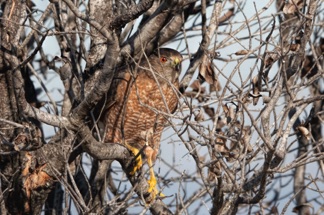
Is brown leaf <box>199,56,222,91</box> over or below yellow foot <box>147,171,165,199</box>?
over

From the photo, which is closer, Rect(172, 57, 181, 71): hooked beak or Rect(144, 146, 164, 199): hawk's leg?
Rect(144, 146, 164, 199): hawk's leg

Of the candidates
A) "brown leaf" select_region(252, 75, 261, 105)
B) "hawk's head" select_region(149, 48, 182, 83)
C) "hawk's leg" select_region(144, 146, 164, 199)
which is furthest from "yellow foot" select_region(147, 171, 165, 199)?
"brown leaf" select_region(252, 75, 261, 105)

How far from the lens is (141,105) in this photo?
7664mm

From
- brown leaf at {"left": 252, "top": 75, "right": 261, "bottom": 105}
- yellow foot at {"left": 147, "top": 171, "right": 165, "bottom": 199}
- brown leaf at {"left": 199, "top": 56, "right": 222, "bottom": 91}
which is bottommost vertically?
yellow foot at {"left": 147, "top": 171, "right": 165, "bottom": 199}

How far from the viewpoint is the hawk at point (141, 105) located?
775 cm

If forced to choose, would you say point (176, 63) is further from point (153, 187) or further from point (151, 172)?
point (153, 187)

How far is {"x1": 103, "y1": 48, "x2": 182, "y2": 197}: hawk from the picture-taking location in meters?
7.75

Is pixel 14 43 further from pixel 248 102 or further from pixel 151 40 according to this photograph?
pixel 248 102

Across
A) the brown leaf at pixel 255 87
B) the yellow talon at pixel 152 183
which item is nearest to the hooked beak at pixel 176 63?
the yellow talon at pixel 152 183

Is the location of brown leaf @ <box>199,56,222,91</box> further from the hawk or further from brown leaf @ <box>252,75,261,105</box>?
the hawk

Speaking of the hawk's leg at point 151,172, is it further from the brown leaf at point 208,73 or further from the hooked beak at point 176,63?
the brown leaf at point 208,73

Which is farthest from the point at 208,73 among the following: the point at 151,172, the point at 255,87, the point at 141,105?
the point at 151,172

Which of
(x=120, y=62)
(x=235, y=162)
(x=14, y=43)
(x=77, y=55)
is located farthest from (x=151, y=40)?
(x=235, y=162)

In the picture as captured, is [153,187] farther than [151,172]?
No
